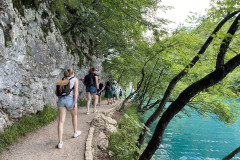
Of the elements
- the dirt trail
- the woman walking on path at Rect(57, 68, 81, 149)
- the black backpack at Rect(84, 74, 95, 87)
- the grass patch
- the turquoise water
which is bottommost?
the turquoise water

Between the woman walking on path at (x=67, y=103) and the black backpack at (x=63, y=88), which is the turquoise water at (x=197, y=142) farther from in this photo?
the black backpack at (x=63, y=88)

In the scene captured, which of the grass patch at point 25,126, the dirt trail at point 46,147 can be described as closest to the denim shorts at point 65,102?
the dirt trail at point 46,147

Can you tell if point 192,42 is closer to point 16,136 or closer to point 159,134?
point 159,134

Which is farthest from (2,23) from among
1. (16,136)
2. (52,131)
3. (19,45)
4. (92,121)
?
(92,121)

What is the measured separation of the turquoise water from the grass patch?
765 cm

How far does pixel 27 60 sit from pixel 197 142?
45.6 ft

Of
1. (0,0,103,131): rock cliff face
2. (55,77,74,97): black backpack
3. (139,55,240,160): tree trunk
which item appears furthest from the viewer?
(0,0,103,131): rock cliff face

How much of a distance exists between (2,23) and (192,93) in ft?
16.6

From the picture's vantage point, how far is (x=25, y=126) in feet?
14.1

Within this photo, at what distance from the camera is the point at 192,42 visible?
262 inches

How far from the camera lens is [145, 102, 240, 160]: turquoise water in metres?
10.6

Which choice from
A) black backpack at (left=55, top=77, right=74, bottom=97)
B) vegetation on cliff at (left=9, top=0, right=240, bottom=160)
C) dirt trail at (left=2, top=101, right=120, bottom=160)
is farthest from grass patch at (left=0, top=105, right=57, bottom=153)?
vegetation on cliff at (left=9, top=0, right=240, bottom=160)

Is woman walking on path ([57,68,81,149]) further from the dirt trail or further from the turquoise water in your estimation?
the turquoise water

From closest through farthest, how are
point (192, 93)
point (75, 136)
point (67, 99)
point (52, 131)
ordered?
point (192, 93), point (67, 99), point (75, 136), point (52, 131)
